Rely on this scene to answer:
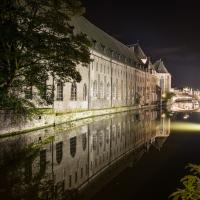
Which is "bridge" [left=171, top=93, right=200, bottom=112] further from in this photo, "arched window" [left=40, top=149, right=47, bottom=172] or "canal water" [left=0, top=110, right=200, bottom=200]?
"arched window" [left=40, top=149, right=47, bottom=172]

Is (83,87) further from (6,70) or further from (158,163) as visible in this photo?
(158,163)

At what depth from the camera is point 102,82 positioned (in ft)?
196

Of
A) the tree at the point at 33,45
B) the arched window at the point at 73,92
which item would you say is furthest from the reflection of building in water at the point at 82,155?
the arched window at the point at 73,92

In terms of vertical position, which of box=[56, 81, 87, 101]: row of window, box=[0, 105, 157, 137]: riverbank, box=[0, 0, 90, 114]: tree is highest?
box=[0, 0, 90, 114]: tree

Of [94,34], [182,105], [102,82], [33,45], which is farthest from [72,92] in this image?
[182,105]

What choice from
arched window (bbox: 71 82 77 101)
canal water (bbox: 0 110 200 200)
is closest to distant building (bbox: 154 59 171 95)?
arched window (bbox: 71 82 77 101)

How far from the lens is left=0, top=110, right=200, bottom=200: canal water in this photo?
35.9 ft

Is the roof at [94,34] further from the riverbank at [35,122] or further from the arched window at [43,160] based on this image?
the arched window at [43,160]

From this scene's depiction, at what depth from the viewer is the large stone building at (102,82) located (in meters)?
45.2

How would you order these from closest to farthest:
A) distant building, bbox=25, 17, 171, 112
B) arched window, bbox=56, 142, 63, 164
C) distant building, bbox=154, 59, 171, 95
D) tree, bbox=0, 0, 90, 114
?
arched window, bbox=56, 142, 63, 164 < tree, bbox=0, 0, 90, 114 < distant building, bbox=25, 17, 171, 112 < distant building, bbox=154, 59, 171, 95

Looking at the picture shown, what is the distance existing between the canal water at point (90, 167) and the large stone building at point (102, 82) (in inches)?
468

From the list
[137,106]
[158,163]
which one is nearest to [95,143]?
[158,163]

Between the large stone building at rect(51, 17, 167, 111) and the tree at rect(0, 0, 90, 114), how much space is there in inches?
243

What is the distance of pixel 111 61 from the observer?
6562 cm
